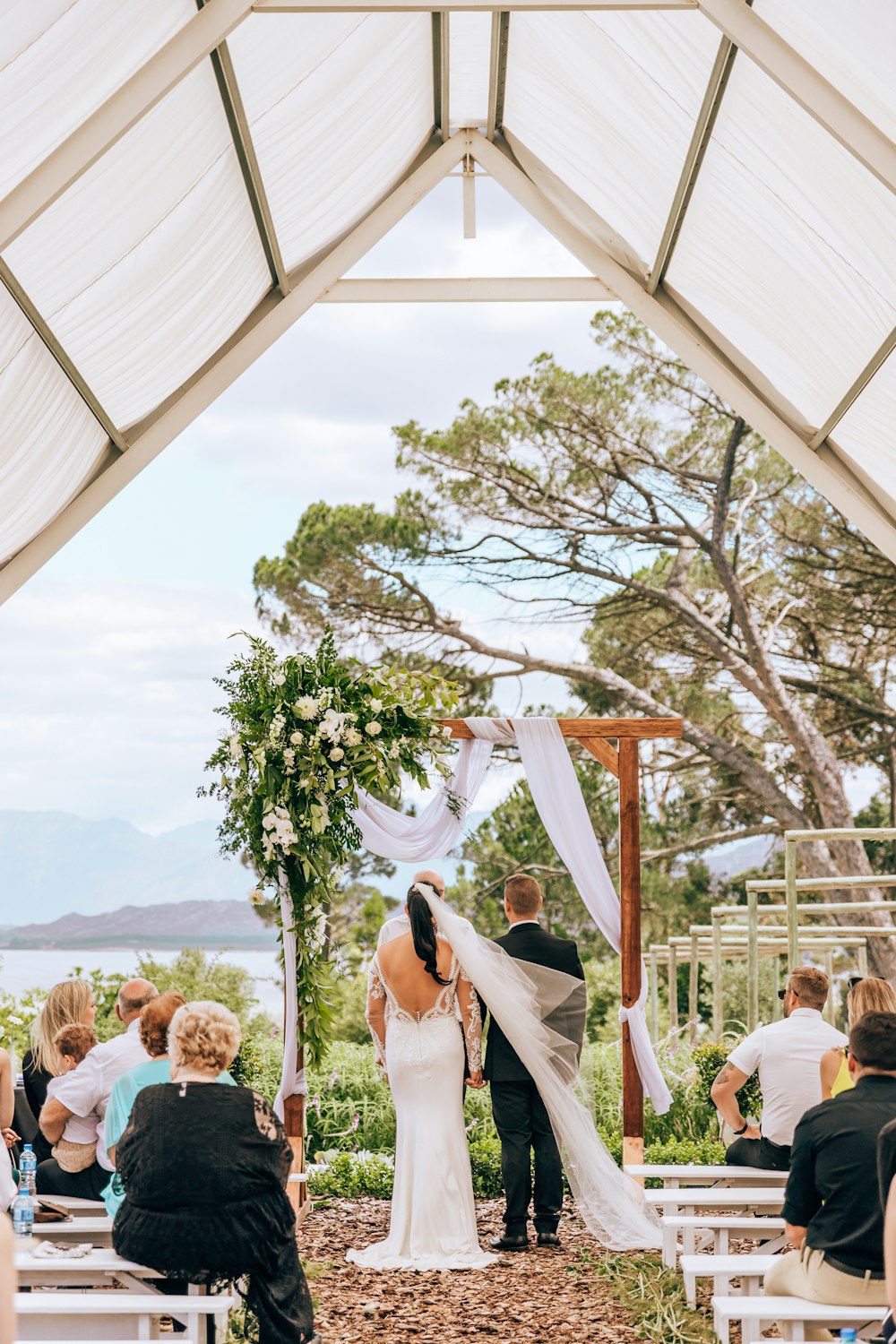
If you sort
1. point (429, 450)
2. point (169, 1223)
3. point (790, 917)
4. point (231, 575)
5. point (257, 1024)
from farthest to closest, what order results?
point (231, 575), point (429, 450), point (257, 1024), point (790, 917), point (169, 1223)

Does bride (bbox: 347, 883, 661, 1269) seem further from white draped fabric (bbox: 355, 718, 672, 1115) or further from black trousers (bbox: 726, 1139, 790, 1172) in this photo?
white draped fabric (bbox: 355, 718, 672, 1115)

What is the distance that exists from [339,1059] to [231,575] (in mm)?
65655

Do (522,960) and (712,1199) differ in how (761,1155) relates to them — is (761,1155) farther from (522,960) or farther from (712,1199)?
(522,960)

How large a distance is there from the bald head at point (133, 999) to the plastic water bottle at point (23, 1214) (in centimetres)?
87

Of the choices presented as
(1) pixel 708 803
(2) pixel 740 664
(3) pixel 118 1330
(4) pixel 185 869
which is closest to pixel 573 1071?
(3) pixel 118 1330

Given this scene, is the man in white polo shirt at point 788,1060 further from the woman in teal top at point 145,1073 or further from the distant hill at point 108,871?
the distant hill at point 108,871

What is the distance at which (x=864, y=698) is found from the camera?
54.7 feet

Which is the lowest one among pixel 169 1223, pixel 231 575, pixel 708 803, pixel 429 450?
pixel 169 1223

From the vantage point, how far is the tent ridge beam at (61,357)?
568cm

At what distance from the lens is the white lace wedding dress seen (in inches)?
243

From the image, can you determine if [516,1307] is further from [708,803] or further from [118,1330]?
[708,803]

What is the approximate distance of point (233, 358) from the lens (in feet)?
25.2

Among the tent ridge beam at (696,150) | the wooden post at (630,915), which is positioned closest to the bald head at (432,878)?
the wooden post at (630,915)

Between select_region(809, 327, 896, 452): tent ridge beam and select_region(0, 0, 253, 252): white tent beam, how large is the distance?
9.94 ft
